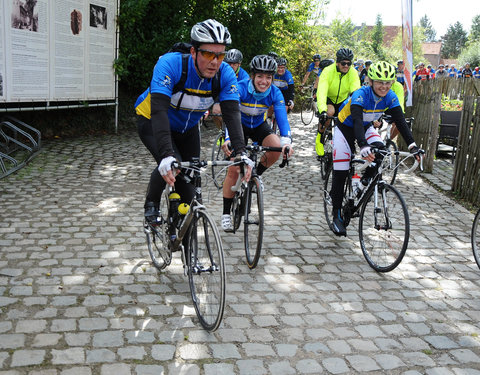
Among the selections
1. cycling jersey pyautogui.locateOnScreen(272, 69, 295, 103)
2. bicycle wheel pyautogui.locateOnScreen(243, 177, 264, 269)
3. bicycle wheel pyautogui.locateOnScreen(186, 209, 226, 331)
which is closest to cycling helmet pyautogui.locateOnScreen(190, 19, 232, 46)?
bicycle wheel pyautogui.locateOnScreen(186, 209, 226, 331)

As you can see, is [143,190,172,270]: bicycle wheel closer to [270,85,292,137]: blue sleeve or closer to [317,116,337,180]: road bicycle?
[270,85,292,137]: blue sleeve

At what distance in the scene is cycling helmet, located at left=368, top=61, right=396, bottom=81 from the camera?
18.7 feet

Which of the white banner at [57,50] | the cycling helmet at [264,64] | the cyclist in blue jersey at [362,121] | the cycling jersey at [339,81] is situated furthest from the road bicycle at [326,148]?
the white banner at [57,50]

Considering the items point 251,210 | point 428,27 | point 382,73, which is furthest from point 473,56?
point 428,27

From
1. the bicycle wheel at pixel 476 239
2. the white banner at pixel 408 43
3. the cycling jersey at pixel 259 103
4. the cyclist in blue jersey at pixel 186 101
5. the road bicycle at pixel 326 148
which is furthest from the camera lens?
the white banner at pixel 408 43

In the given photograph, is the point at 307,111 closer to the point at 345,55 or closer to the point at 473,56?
the point at 345,55

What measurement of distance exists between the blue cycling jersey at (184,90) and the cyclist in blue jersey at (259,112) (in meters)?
1.10

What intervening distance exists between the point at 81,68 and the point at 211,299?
359 inches

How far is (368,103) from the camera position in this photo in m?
5.98

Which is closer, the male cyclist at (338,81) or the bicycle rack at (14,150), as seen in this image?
the bicycle rack at (14,150)

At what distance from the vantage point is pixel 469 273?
17.9ft

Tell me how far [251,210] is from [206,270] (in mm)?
1701

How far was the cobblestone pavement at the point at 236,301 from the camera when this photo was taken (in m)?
3.51

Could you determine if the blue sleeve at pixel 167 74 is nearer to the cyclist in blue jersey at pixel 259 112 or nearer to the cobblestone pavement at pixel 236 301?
the cyclist in blue jersey at pixel 259 112
